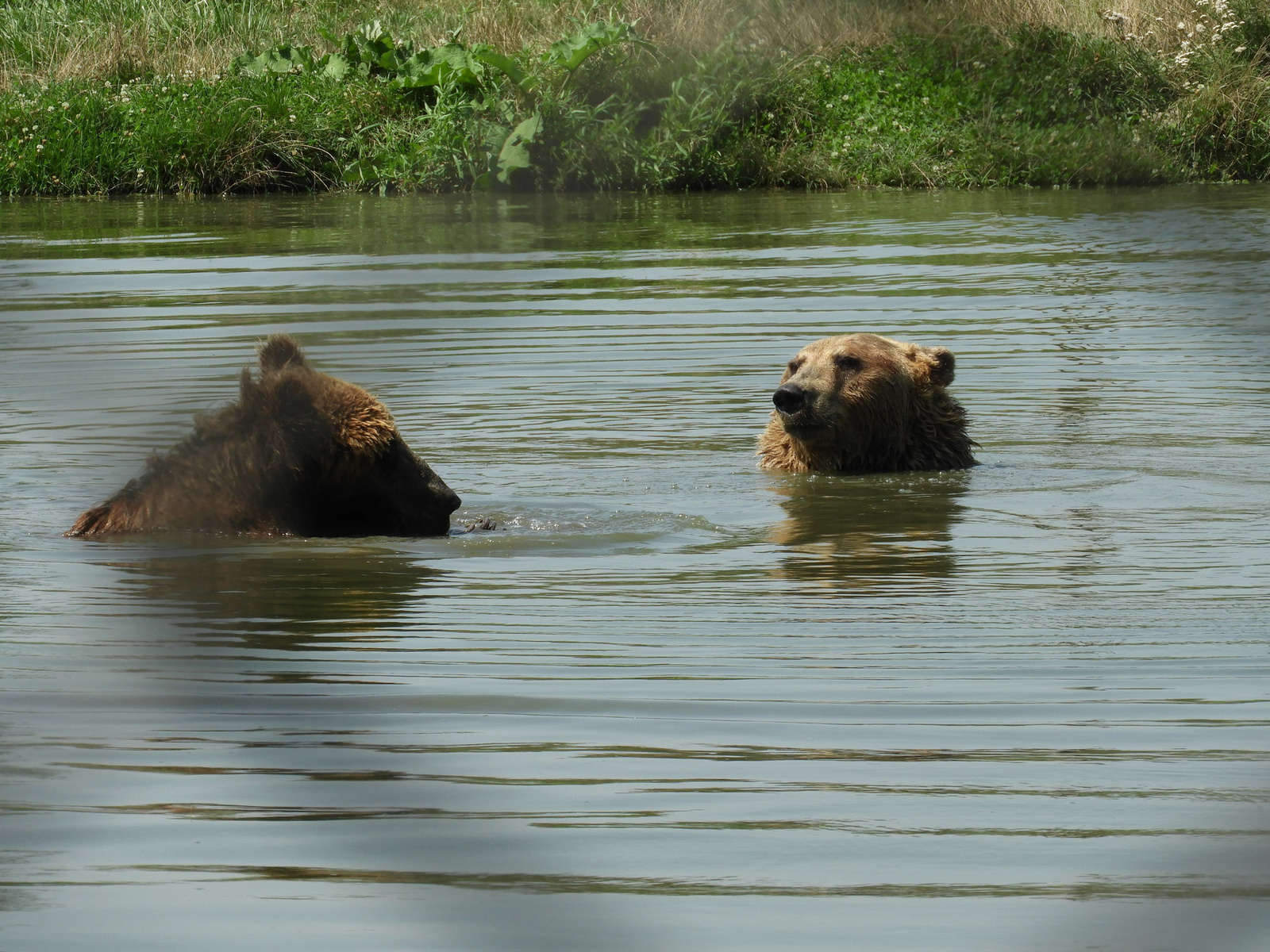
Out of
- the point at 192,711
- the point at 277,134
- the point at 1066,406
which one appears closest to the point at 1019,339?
the point at 1066,406

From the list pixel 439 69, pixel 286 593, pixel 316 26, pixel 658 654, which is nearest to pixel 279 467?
pixel 286 593

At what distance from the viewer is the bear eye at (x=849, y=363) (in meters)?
9.24

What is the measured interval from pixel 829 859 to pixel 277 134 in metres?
21.7

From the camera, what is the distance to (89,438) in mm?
9680

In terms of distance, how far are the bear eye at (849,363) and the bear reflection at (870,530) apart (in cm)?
55

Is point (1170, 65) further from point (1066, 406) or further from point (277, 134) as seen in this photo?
point (1066, 406)

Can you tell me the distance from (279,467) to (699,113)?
17444 millimetres

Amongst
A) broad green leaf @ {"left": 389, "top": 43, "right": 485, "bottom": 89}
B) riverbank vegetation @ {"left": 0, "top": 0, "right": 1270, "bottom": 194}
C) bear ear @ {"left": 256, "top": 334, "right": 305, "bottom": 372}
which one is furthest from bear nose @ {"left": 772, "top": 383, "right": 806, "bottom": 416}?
broad green leaf @ {"left": 389, "top": 43, "right": 485, "bottom": 89}

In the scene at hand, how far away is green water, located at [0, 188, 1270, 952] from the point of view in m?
2.26

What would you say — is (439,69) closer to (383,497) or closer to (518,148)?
(518,148)

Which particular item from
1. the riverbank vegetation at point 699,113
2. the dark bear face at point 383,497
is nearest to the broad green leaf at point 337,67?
the riverbank vegetation at point 699,113

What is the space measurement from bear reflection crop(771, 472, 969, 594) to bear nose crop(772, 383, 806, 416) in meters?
0.34

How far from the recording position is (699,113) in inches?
895

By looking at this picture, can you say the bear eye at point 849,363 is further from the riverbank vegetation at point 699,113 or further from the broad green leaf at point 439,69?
the broad green leaf at point 439,69
